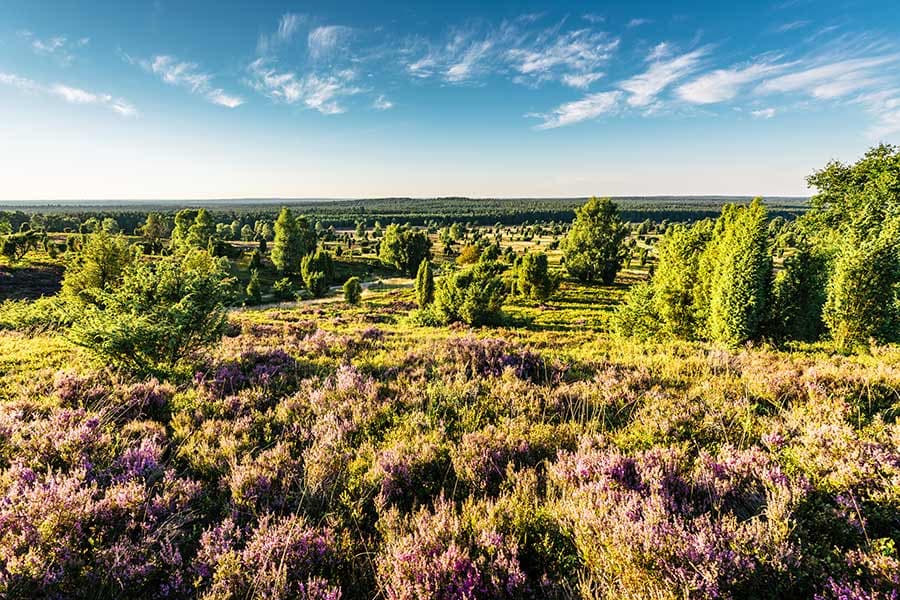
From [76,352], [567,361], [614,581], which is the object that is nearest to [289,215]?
[76,352]

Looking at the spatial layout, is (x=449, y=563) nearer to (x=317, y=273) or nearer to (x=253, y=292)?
(x=253, y=292)

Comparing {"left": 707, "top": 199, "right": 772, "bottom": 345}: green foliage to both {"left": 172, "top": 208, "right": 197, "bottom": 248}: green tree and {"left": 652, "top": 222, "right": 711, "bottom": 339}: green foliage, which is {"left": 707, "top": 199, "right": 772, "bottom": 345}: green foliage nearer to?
{"left": 652, "top": 222, "right": 711, "bottom": 339}: green foliage

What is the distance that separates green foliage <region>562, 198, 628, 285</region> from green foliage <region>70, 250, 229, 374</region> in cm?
5368

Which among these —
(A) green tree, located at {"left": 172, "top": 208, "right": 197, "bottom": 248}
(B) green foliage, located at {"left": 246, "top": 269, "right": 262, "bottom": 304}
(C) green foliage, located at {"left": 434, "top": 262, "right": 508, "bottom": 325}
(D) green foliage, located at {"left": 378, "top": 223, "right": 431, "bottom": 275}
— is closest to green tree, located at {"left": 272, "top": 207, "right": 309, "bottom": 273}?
(B) green foliage, located at {"left": 246, "top": 269, "right": 262, "bottom": 304}

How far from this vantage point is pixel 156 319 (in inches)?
299

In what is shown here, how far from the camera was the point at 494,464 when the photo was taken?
401cm

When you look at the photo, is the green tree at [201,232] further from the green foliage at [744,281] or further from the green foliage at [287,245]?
the green foliage at [744,281]

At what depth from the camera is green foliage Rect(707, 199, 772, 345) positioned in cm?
1488

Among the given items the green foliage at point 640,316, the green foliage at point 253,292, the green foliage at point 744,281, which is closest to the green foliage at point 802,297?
the green foliage at point 744,281

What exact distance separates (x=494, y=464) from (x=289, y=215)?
75.3 meters

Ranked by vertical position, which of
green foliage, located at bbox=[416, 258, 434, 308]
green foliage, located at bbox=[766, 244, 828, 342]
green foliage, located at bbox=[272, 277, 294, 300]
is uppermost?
green foliage, located at bbox=[766, 244, 828, 342]

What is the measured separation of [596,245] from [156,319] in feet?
185

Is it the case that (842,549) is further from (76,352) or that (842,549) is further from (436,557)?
(76,352)

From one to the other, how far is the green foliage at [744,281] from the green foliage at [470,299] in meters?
19.4
